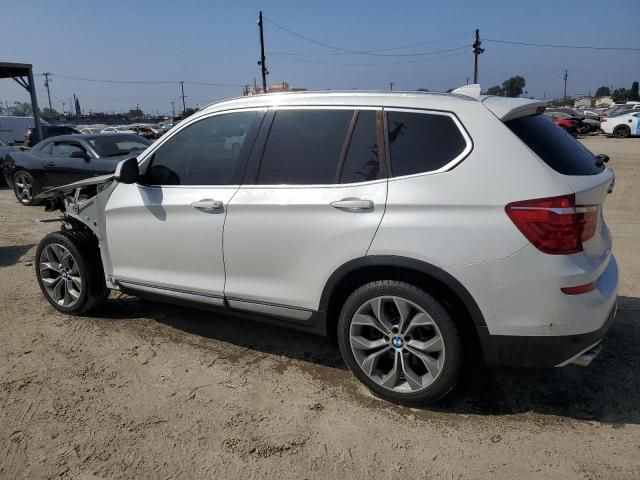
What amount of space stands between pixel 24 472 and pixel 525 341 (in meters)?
2.65

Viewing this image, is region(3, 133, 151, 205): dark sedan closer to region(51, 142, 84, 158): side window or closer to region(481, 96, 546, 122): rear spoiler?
region(51, 142, 84, 158): side window

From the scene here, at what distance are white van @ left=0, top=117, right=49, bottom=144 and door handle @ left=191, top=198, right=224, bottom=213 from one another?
3099cm

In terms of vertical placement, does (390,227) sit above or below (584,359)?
above

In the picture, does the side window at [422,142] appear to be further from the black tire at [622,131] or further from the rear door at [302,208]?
the black tire at [622,131]

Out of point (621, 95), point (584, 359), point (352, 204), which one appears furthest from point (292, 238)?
point (621, 95)

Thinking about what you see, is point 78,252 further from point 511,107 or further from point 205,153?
point 511,107

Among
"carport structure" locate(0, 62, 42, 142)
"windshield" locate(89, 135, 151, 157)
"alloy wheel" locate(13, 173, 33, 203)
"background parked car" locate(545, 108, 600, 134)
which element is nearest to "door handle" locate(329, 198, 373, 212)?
"windshield" locate(89, 135, 151, 157)

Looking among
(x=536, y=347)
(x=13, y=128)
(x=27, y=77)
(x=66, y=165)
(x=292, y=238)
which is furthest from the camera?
(x=13, y=128)

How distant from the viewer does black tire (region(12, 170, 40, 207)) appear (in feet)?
34.6

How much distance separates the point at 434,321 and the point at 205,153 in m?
2.01

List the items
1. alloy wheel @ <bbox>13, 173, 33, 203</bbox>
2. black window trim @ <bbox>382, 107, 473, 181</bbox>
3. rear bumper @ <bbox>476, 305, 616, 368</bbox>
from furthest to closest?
1. alloy wheel @ <bbox>13, 173, 33, 203</bbox>
2. black window trim @ <bbox>382, 107, 473, 181</bbox>
3. rear bumper @ <bbox>476, 305, 616, 368</bbox>

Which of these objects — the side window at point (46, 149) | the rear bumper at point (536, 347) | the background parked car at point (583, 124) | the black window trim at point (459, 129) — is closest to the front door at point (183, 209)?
the black window trim at point (459, 129)

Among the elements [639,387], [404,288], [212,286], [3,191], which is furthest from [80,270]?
[3,191]

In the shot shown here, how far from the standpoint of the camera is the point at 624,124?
25.6 metres
